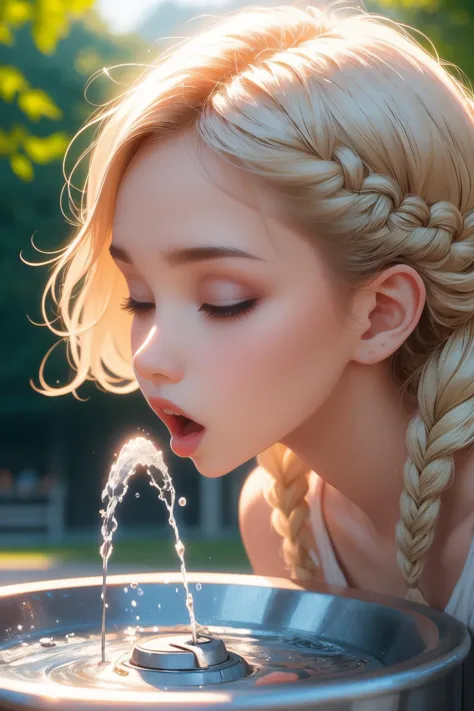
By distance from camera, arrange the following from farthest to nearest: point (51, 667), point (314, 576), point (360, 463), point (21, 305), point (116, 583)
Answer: point (21, 305), point (314, 576), point (360, 463), point (116, 583), point (51, 667)

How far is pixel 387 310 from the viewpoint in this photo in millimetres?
2496

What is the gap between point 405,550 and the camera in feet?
8.53

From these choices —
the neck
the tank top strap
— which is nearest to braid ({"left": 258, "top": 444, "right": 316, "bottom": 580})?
the tank top strap

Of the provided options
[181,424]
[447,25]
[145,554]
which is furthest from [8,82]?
[145,554]

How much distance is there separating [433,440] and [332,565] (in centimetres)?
58

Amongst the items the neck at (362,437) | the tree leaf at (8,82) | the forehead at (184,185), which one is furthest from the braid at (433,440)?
the tree leaf at (8,82)

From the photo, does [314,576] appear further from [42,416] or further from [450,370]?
[42,416]

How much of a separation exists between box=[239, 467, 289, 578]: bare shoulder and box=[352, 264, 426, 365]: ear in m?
0.84

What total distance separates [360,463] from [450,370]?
34 cm

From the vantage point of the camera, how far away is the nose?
7.43 feet

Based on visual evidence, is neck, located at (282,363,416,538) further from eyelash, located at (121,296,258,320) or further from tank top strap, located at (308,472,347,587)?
eyelash, located at (121,296,258,320)

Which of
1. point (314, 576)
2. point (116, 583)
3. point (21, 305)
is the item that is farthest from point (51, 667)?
point (21, 305)

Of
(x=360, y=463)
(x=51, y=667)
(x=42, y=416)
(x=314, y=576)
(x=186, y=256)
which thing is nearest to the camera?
(x=51, y=667)

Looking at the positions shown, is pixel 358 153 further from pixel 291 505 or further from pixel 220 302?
pixel 291 505
